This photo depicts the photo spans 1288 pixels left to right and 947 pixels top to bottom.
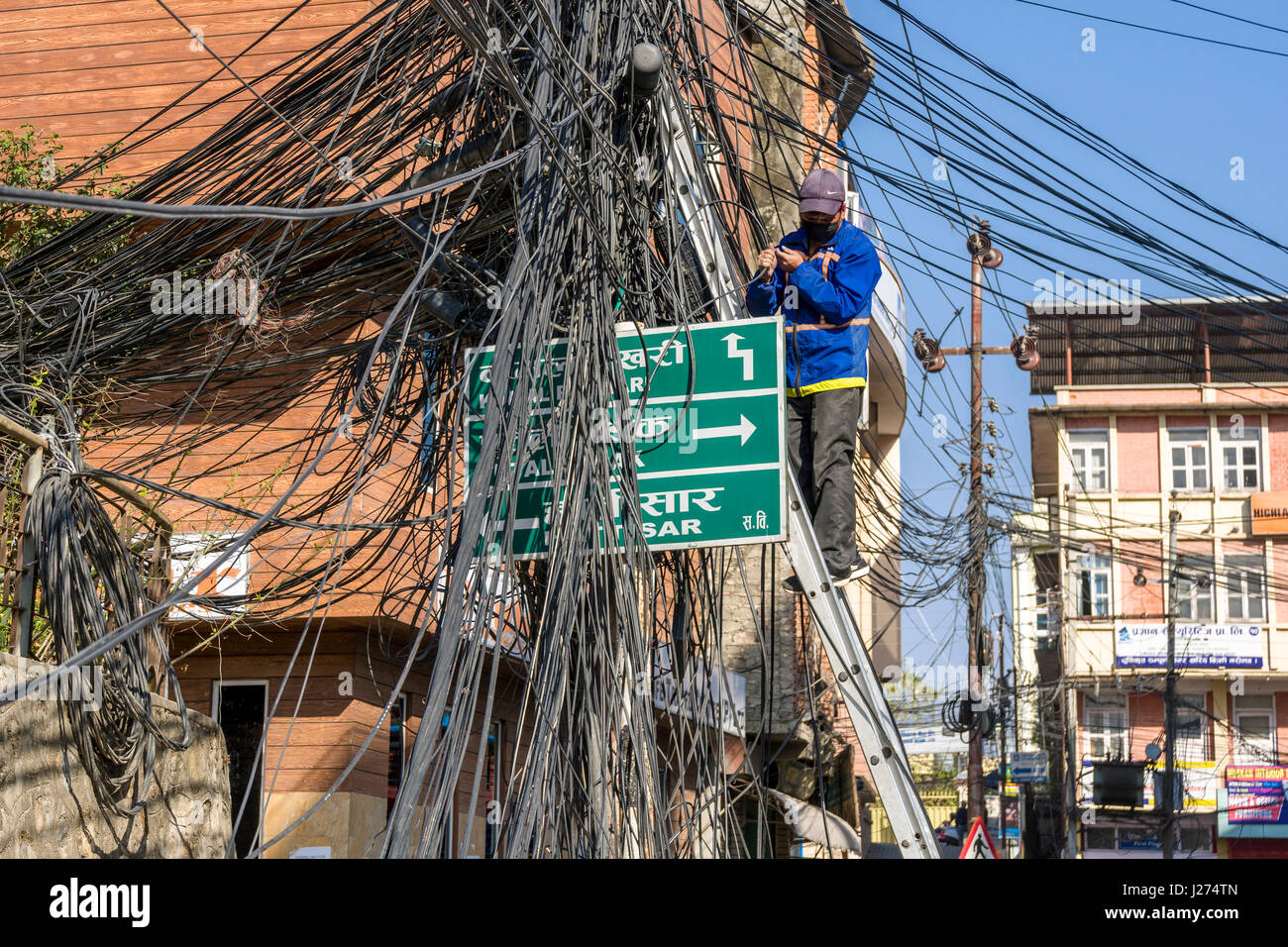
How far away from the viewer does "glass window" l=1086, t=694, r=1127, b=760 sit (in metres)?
40.7

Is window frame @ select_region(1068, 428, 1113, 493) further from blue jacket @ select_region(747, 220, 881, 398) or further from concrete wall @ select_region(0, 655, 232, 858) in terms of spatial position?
blue jacket @ select_region(747, 220, 881, 398)

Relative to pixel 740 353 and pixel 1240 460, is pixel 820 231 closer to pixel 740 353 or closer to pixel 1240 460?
pixel 740 353

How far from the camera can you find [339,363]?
23.2 ft

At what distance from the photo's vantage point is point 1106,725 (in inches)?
1623

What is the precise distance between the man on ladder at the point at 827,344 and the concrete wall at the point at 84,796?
3.17m

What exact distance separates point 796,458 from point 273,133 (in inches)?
122

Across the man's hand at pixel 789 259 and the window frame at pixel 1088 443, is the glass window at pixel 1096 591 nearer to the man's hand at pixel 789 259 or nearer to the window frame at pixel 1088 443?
the window frame at pixel 1088 443

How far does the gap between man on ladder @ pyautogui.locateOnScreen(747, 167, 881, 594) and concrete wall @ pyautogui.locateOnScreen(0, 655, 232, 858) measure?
3.17 metres

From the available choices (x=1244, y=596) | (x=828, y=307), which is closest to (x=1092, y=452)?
(x=1244, y=596)

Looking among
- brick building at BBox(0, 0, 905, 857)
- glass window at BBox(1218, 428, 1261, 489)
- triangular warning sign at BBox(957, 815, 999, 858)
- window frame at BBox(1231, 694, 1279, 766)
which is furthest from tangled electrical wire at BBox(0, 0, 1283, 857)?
glass window at BBox(1218, 428, 1261, 489)

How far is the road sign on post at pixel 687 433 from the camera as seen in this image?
481cm

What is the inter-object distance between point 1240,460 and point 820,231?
4072cm
